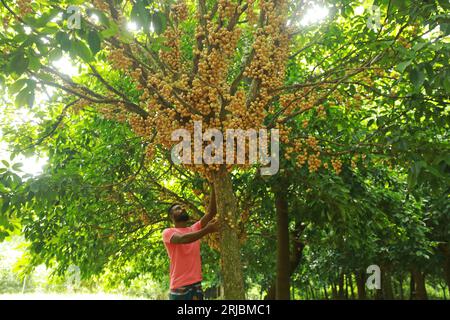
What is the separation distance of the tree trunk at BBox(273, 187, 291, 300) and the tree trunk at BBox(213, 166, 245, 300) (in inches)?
136

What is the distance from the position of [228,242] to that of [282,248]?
4.43m

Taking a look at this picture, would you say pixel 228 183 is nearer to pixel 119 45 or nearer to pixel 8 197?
Result: pixel 119 45

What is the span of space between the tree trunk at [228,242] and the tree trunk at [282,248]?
3.47m

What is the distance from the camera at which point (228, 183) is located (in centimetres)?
420

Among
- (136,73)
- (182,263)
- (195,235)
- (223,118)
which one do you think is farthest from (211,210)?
(136,73)

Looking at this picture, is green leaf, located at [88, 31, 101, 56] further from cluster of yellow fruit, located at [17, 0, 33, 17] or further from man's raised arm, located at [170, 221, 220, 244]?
man's raised arm, located at [170, 221, 220, 244]

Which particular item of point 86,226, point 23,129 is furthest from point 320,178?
point 23,129

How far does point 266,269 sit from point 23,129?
6546 mm

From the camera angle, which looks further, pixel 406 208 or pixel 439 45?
pixel 406 208

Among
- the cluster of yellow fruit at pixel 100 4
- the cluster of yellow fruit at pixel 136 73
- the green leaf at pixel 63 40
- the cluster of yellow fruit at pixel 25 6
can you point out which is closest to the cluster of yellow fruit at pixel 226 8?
the cluster of yellow fruit at pixel 136 73

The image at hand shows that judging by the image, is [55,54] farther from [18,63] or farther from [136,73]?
[136,73]

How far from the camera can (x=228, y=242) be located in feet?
13.2

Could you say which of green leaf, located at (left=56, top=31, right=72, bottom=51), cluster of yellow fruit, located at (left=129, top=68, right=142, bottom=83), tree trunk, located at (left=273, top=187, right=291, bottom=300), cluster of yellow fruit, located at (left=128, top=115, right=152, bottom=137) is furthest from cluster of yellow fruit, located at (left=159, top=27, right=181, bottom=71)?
tree trunk, located at (left=273, top=187, right=291, bottom=300)

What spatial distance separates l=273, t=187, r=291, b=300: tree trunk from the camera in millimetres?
7877
